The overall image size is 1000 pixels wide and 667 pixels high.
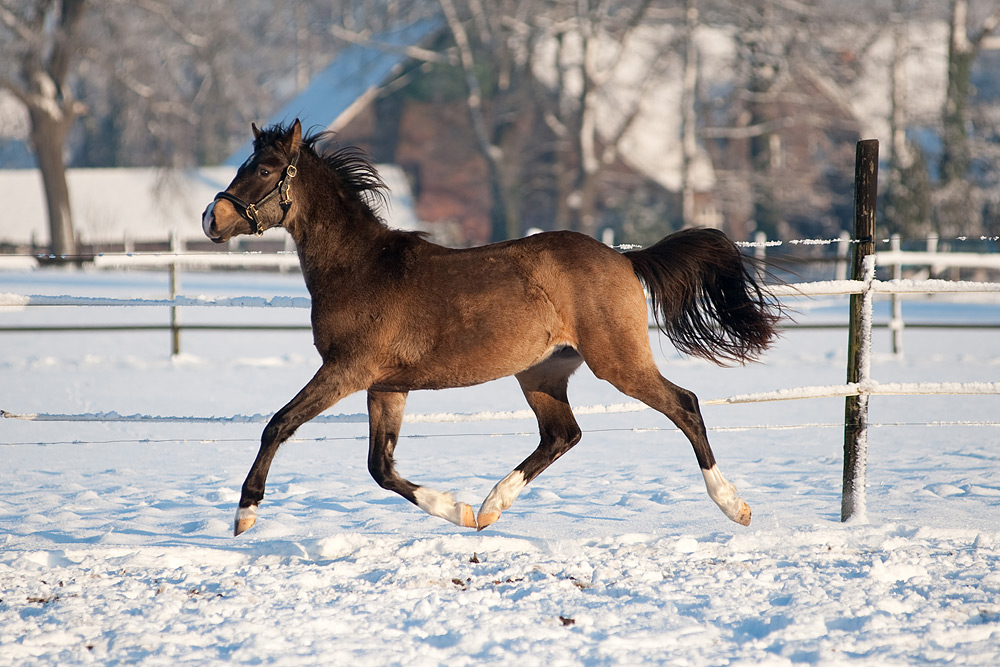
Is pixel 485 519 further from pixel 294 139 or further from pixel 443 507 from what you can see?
pixel 294 139

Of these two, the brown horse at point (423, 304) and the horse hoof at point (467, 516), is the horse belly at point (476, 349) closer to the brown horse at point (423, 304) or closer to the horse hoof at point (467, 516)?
the brown horse at point (423, 304)

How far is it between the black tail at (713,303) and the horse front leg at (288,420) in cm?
152

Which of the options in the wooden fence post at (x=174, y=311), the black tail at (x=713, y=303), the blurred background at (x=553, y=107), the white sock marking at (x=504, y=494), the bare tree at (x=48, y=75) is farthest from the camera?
the blurred background at (x=553, y=107)

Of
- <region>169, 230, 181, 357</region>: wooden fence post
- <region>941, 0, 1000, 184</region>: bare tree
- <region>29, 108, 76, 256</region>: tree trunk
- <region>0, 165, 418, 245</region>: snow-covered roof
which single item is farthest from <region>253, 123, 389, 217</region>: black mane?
<region>0, 165, 418, 245</region>: snow-covered roof

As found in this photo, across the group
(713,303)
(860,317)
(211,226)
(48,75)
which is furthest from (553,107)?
(211,226)

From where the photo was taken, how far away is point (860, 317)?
4922mm

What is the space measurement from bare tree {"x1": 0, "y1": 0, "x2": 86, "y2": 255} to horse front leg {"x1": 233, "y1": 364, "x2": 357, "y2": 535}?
22.6m

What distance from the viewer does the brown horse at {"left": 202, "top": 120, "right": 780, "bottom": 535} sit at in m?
4.16

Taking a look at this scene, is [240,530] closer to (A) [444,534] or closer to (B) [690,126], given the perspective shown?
(A) [444,534]

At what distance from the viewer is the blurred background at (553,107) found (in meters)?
25.8

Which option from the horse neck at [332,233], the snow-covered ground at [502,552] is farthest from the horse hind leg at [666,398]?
the horse neck at [332,233]

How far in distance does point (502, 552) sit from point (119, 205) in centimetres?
3379

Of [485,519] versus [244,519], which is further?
[485,519]

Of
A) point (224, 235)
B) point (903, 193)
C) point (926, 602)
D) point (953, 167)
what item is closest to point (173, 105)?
point (903, 193)
